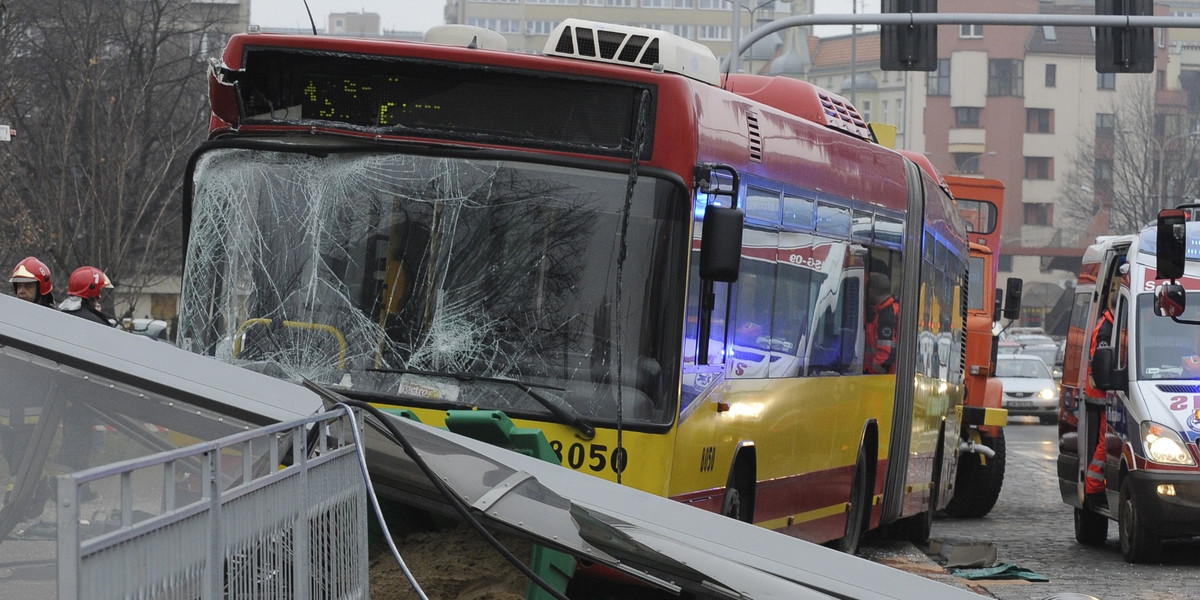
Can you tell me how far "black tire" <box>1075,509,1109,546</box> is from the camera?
1596 centimetres

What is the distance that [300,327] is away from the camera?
26.8 feet

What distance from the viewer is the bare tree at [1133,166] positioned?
8650 centimetres

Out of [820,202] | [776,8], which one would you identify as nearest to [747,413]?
[820,202]

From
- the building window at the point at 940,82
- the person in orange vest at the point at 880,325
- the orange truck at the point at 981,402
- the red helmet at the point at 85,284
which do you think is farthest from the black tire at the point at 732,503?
the building window at the point at 940,82

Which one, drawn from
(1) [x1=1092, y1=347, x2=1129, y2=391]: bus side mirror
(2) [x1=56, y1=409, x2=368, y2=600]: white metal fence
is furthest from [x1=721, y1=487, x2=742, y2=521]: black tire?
(1) [x1=1092, y1=347, x2=1129, y2=391]: bus side mirror

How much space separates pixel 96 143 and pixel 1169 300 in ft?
60.4

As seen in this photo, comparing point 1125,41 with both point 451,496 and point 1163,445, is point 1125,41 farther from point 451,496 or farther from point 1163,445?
point 451,496

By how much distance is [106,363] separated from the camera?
5.63 m

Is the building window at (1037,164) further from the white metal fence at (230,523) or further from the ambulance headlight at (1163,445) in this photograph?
the white metal fence at (230,523)

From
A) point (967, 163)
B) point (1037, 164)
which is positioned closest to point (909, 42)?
point (967, 163)

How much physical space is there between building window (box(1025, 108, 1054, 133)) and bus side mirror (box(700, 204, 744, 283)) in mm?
112733

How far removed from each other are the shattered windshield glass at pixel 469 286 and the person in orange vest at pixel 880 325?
4.66m

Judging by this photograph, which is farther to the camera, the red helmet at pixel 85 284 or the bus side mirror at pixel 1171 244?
the bus side mirror at pixel 1171 244

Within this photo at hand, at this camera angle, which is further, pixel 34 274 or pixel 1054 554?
pixel 1054 554
